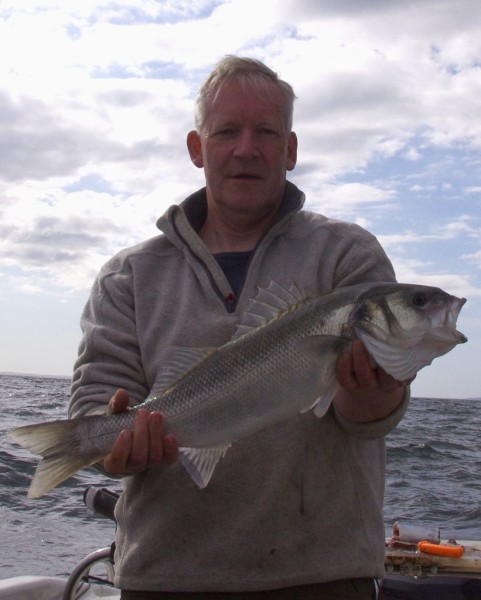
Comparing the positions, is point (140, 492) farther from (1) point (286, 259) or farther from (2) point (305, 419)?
(1) point (286, 259)

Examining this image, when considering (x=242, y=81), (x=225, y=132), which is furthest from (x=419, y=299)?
(x=242, y=81)

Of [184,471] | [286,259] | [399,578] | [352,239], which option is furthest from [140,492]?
[399,578]

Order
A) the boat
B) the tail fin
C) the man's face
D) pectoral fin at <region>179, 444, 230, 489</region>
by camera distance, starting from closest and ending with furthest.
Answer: pectoral fin at <region>179, 444, 230, 489</region>, the tail fin, the man's face, the boat

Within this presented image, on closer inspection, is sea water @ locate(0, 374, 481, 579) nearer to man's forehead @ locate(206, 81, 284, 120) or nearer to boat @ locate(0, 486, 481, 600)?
boat @ locate(0, 486, 481, 600)

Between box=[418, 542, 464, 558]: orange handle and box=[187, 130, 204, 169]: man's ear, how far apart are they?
3819mm

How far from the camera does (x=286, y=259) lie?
4031 millimetres

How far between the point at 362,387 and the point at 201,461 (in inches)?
31.8

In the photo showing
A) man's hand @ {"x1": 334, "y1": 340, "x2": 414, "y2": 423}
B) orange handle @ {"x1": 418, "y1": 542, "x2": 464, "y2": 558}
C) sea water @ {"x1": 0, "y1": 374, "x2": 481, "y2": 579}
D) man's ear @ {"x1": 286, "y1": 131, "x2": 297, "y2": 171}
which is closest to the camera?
man's hand @ {"x1": 334, "y1": 340, "x2": 414, "y2": 423}

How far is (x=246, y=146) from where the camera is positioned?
405cm

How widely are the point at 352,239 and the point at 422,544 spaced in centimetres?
354

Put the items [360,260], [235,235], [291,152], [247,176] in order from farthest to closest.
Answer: [291,152]
[235,235]
[247,176]
[360,260]

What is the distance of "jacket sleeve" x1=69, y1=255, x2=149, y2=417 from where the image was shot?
4.04 m

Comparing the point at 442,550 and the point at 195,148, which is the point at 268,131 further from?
the point at 442,550

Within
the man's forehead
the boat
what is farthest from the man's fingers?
the boat
